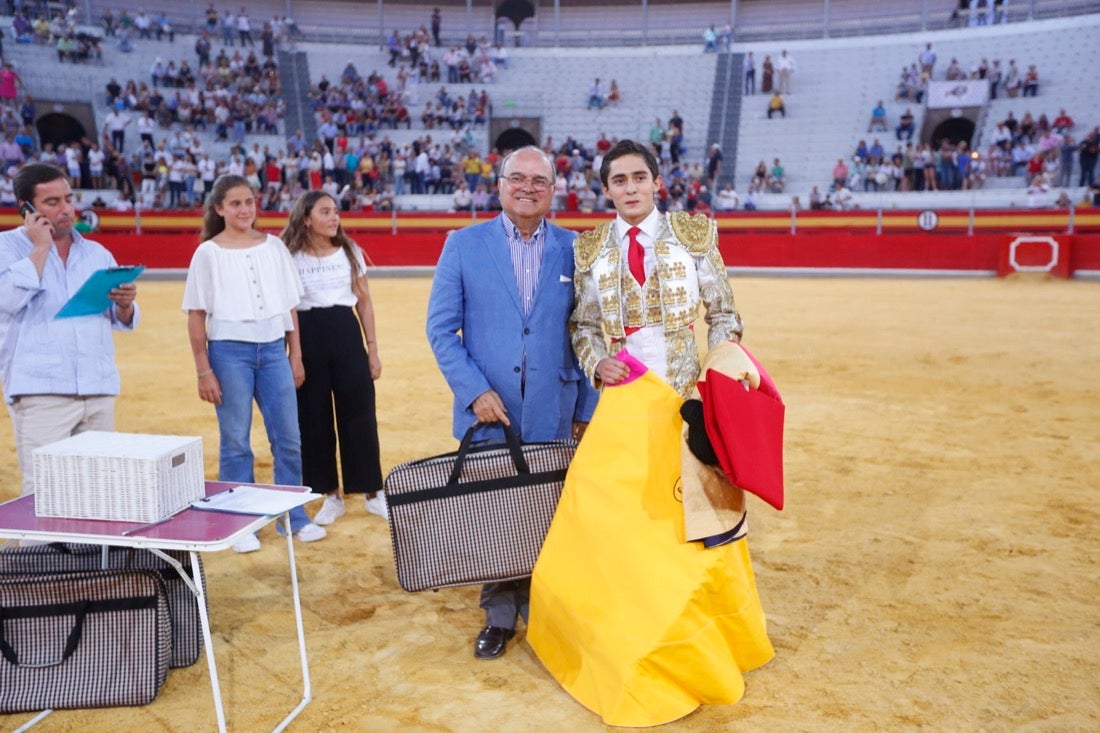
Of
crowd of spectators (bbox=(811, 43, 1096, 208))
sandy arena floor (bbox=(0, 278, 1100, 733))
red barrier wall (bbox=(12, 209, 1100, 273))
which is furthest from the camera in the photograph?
crowd of spectators (bbox=(811, 43, 1096, 208))

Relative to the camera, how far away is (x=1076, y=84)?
21969 mm

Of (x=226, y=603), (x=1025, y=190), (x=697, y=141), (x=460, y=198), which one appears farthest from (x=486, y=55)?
(x=226, y=603)

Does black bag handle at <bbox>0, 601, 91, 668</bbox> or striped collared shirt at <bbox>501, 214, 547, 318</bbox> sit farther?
striped collared shirt at <bbox>501, 214, 547, 318</bbox>

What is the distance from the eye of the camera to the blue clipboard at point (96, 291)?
3076mm

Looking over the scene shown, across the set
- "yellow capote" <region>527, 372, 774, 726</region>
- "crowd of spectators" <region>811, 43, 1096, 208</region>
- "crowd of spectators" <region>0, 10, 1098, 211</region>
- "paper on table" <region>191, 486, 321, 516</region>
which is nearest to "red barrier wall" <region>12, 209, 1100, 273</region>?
"crowd of spectators" <region>0, 10, 1098, 211</region>

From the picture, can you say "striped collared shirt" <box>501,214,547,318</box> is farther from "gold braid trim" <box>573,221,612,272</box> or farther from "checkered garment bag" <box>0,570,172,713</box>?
"checkered garment bag" <box>0,570,172,713</box>

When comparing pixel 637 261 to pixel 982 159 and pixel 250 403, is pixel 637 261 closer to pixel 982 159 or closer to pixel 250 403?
pixel 250 403

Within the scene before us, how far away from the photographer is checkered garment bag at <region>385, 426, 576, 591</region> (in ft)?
9.30

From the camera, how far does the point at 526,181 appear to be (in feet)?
9.42

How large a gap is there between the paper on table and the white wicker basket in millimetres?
95

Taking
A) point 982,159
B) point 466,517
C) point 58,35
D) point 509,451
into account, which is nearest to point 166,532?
point 466,517

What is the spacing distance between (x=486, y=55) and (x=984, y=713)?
A: 86.4 feet

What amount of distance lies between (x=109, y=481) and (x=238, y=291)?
1383mm

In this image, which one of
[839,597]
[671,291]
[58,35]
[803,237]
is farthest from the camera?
[58,35]
